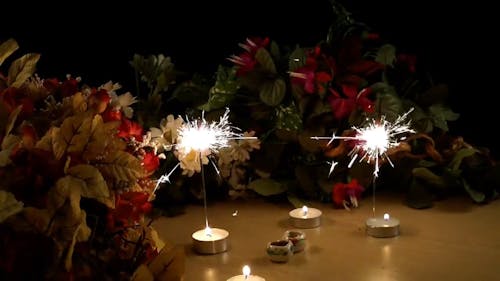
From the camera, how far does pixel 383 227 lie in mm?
1624

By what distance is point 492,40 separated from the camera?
83.3 inches

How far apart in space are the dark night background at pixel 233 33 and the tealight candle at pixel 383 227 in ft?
2.27

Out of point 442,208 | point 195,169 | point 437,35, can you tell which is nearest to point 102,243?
point 195,169

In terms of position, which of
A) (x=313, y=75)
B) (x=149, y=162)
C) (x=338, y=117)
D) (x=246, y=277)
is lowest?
(x=246, y=277)

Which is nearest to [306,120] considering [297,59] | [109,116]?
[297,59]

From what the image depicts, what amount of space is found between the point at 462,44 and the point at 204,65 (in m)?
0.82

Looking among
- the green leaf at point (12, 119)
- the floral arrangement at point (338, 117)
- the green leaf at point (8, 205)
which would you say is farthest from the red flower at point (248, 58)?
the green leaf at point (8, 205)

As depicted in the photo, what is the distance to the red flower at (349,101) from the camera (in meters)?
1.83

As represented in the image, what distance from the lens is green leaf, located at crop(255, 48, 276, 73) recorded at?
1901 mm

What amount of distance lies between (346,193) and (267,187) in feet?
0.72

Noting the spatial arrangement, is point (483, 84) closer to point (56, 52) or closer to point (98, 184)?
point (56, 52)

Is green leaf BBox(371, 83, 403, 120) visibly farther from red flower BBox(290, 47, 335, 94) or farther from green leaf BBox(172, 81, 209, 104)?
green leaf BBox(172, 81, 209, 104)

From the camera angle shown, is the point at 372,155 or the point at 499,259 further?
the point at 372,155

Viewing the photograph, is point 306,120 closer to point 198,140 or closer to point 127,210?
point 198,140
